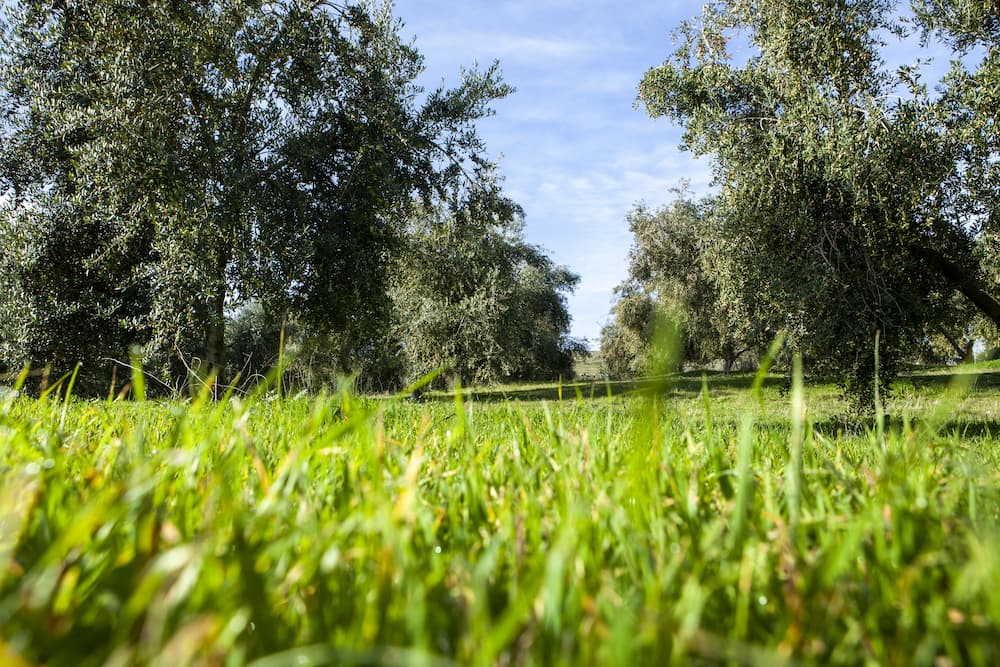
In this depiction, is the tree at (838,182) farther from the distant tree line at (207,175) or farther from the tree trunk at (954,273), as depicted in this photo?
the distant tree line at (207,175)

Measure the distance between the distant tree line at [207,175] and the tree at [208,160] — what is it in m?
0.04

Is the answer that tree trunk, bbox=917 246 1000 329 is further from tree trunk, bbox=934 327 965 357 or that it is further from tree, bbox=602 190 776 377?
tree, bbox=602 190 776 377

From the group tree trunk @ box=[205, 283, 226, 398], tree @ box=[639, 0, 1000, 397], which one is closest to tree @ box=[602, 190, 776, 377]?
tree @ box=[639, 0, 1000, 397]

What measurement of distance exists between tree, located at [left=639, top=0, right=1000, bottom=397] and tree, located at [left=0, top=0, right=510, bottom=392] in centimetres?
603

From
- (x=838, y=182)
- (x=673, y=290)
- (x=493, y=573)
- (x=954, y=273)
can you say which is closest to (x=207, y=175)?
(x=838, y=182)

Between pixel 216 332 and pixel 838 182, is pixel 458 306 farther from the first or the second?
pixel 838 182

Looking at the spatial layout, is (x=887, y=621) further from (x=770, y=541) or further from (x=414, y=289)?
(x=414, y=289)

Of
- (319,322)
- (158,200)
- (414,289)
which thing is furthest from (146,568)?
(414,289)

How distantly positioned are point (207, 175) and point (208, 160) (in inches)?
11.3

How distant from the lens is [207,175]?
11805 millimetres

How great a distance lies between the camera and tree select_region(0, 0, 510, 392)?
37.4 feet

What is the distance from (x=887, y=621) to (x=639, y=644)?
46 centimetres

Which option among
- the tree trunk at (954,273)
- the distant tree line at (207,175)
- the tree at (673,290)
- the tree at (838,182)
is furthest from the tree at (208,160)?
the tree at (673,290)

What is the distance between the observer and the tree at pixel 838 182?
9.62 meters
